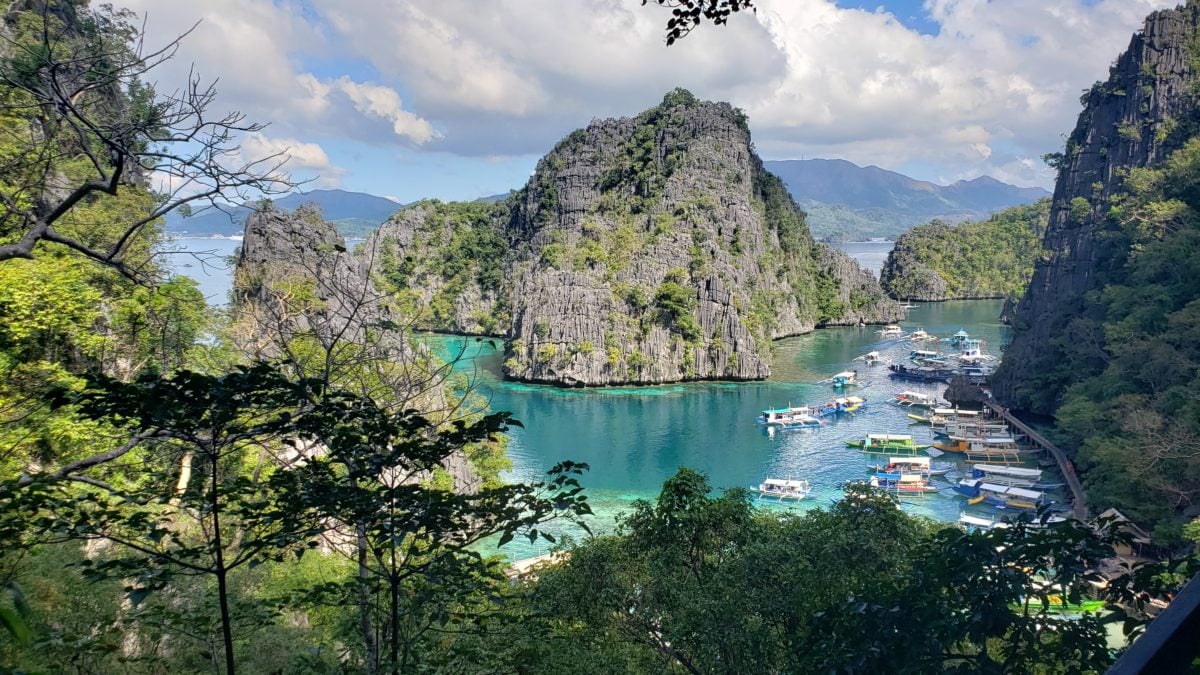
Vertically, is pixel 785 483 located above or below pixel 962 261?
below

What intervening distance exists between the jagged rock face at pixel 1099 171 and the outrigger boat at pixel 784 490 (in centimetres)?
1662

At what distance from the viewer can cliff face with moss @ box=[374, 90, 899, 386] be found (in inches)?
1850

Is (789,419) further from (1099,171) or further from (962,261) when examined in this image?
(962,261)

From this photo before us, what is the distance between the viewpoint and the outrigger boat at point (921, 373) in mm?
43562

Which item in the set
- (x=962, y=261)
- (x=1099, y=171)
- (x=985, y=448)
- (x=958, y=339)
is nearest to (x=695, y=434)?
(x=985, y=448)

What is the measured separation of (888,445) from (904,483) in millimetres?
4852

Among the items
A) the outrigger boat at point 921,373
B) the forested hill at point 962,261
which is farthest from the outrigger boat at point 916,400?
the forested hill at point 962,261

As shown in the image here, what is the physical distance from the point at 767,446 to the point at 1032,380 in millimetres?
15017

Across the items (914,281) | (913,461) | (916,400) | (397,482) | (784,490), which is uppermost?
(914,281)

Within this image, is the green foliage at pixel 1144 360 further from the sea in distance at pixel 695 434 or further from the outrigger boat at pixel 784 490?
the outrigger boat at pixel 784 490

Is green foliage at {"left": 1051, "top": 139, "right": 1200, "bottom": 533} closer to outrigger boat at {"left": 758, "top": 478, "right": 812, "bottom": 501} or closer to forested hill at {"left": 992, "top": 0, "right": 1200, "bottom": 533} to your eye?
forested hill at {"left": 992, "top": 0, "right": 1200, "bottom": 533}

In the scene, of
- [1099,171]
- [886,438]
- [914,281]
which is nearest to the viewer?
[886,438]

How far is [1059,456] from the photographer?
26.0 meters

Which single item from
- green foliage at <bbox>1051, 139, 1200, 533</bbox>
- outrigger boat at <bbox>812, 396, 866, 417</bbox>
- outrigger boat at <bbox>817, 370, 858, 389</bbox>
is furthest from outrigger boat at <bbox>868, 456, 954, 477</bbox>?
outrigger boat at <bbox>817, 370, 858, 389</bbox>
